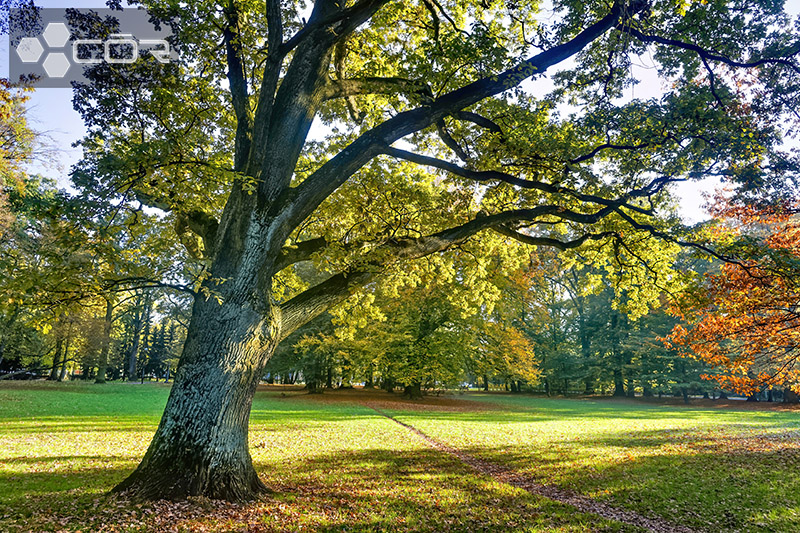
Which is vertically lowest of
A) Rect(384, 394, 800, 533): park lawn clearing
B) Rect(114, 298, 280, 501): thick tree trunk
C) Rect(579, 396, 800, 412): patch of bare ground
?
Rect(579, 396, 800, 412): patch of bare ground

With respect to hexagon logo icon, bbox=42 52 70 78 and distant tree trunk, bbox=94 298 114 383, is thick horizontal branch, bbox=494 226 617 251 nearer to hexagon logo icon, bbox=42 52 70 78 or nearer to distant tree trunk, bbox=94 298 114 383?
hexagon logo icon, bbox=42 52 70 78

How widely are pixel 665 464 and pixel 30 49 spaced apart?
15818mm

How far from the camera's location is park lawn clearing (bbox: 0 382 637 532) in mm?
4688

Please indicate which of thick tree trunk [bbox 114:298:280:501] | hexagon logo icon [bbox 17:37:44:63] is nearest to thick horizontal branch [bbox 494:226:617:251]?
thick tree trunk [bbox 114:298:280:501]

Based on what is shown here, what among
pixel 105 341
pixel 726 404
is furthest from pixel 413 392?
pixel 726 404

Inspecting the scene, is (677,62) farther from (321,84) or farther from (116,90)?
(116,90)

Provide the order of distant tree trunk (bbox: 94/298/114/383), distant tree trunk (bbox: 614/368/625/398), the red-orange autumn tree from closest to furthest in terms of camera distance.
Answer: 1. the red-orange autumn tree
2. distant tree trunk (bbox: 94/298/114/383)
3. distant tree trunk (bbox: 614/368/625/398)

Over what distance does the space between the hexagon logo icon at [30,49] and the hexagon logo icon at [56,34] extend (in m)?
0.21

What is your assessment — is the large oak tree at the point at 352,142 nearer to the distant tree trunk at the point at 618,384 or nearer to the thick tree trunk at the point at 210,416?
the thick tree trunk at the point at 210,416

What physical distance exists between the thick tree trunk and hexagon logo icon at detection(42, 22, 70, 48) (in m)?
5.60

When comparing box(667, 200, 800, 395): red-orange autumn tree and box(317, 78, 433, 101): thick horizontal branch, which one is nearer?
box(317, 78, 433, 101): thick horizontal branch

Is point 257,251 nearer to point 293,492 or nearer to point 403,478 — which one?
point 293,492

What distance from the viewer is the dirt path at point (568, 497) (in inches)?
222

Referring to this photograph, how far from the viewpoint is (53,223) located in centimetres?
513
